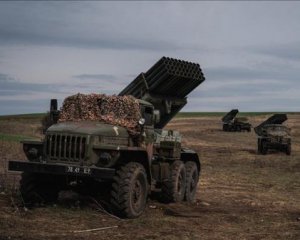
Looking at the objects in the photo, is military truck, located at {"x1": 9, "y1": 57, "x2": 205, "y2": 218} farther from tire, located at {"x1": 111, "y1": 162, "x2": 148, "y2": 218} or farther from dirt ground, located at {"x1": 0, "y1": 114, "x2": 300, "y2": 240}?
dirt ground, located at {"x1": 0, "y1": 114, "x2": 300, "y2": 240}

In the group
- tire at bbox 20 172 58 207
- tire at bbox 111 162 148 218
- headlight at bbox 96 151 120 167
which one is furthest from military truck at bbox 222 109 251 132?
headlight at bbox 96 151 120 167

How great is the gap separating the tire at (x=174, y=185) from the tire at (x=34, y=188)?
100 inches

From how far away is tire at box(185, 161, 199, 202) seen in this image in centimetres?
1441

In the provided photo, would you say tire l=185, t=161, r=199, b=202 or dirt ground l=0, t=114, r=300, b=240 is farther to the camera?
tire l=185, t=161, r=199, b=202

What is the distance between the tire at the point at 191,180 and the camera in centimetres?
1441

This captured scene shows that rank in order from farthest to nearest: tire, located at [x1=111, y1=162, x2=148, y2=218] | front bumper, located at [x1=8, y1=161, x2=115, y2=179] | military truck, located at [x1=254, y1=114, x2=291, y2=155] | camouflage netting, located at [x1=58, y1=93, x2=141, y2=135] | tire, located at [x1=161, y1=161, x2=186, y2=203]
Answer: military truck, located at [x1=254, y1=114, x2=291, y2=155], tire, located at [x1=161, y1=161, x2=186, y2=203], camouflage netting, located at [x1=58, y1=93, x2=141, y2=135], tire, located at [x1=111, y1=162, x2=148, y2=218], front bumper, located at [x1=8, y1=161, x2=115, y2=179]

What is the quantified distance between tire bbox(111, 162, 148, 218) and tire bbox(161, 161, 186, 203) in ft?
6.68

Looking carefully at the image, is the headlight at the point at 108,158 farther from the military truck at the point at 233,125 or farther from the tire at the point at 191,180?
the military truck at the point at 233,125

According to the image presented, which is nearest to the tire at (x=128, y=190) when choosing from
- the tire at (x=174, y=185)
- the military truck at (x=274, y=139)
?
the tire at (x=174, y=185)

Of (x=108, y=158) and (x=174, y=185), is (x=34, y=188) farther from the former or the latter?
(x=174, y=185)

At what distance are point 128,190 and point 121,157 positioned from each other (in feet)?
2.47

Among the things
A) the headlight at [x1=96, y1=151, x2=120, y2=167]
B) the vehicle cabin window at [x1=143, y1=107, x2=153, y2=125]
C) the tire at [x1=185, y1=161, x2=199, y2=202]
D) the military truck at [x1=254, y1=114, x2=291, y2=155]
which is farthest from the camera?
the military truck at [x1=254, y1=114, x2=291, y2=155]

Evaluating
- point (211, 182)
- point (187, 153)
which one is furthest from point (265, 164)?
point (187, 153)

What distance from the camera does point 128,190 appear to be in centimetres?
1087
